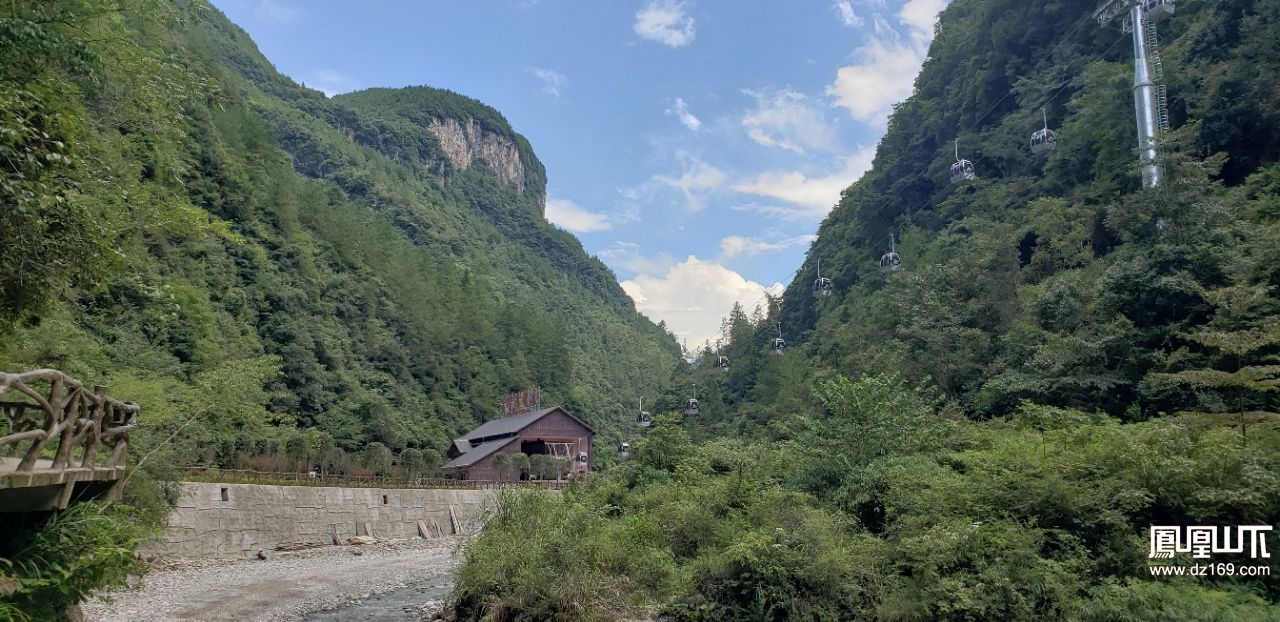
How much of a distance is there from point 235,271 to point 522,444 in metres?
18.5

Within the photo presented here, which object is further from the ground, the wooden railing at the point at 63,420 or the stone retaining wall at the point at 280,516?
the wooden railing at the point at 63,420

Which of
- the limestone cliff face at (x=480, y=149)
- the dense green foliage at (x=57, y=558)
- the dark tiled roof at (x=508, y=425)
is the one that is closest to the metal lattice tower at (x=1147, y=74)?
the dense green foliage at (x=57, y=558)

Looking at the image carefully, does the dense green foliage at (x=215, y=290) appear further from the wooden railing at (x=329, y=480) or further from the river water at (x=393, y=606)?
the river water at (x=393, y=606)

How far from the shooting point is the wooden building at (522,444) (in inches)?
1496

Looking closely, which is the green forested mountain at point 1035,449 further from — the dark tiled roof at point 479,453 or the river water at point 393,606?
A: the dark tiled roof at point 479,453

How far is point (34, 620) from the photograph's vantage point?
17.8ft

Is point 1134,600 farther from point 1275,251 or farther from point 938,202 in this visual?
point 938,202

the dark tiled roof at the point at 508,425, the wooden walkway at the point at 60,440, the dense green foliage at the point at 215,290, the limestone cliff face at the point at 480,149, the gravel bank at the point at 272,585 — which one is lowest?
the gravel bank at the point at 272,585

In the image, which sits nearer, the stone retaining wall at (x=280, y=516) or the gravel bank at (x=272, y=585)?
the gravel bank at (x=272, y=585)

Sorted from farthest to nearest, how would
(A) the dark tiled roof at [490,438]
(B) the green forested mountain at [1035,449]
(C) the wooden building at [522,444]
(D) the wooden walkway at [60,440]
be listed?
(A) the dark tiled roof at [490,438]
(C) the wooden building at [522,444]
(B) the green forested mountain at [1035,449]
(D) the wooden walkway at [60,440]

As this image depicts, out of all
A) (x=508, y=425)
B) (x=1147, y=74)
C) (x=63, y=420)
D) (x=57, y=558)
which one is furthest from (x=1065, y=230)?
(x=508, y=425)

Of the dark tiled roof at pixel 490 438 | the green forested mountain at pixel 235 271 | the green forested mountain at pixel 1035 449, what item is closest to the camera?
the green forested mountain at pixel 235 271

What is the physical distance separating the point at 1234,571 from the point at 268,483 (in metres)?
24.7

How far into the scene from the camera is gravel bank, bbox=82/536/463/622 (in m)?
12.4
